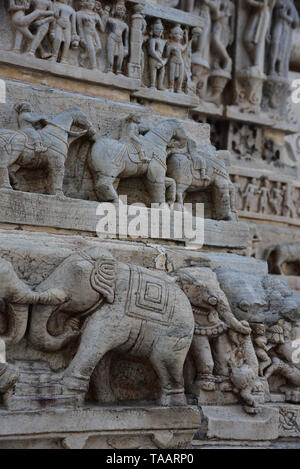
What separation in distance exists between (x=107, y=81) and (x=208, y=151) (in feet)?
3.97

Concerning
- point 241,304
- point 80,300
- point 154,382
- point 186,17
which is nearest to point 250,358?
point 241,304

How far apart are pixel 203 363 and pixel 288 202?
498cm

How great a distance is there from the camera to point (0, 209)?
516cm

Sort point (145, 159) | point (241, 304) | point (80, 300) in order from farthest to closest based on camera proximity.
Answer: point (145, 159) → point (241, 304) → point (80, 300)

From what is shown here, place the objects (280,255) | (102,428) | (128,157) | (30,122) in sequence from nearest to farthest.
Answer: (102,428)
(30,122)
(128,157)
(280,255)

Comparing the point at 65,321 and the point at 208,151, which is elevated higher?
the point at 208,151

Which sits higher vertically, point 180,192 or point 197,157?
point 197,157

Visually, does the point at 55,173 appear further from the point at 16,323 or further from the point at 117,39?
the point at 117,39

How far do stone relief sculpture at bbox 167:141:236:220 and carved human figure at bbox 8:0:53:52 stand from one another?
169 centimetres

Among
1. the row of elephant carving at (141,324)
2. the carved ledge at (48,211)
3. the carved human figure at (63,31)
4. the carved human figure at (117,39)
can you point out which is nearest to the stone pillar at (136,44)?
the carved human figure at (117,39)

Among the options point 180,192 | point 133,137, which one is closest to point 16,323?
point 133,137

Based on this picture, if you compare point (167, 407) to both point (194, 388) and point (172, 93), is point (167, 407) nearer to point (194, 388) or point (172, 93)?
point (194, 388)

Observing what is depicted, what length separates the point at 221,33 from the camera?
374 inches

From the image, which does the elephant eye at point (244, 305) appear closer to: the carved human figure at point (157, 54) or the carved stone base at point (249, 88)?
the carved human figure at point (157, 54)
